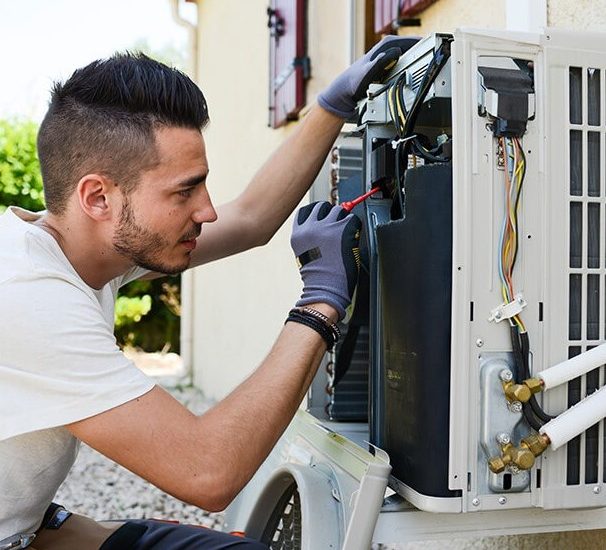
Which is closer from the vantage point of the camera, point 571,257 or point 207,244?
point 571,257

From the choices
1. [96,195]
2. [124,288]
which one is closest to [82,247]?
A: [96,195]

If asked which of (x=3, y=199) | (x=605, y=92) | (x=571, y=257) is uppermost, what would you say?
(x=3, y=199)

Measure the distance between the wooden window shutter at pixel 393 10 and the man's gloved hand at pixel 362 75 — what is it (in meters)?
0.84

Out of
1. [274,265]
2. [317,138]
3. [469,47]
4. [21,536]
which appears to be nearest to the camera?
[469,47]

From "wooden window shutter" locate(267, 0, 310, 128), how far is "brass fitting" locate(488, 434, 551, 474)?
2866 mm

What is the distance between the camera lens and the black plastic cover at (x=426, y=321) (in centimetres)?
125

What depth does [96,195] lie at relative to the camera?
1.49 m

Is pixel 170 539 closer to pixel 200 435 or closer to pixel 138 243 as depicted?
pixel 200 435

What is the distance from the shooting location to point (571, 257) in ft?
4.21

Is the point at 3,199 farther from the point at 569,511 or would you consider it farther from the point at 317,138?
the point at 569,511

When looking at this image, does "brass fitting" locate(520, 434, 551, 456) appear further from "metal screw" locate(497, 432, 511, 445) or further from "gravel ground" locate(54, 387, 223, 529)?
"gravel ground" locate(54, 387, 223, 529)

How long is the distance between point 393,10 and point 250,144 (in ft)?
8.91

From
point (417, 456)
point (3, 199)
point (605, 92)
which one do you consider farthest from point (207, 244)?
point (3, 199)

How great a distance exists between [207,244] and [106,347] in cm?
74
